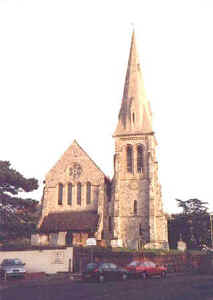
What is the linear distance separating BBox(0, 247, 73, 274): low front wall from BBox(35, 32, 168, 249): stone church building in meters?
13.7

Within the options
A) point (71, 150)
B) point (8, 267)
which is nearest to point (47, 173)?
point (71, 150)

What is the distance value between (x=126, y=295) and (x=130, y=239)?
3136cm

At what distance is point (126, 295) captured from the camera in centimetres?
1842

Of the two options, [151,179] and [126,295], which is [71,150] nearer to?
[151,179]

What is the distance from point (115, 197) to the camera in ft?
166

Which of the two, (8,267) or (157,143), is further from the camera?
(157,143)

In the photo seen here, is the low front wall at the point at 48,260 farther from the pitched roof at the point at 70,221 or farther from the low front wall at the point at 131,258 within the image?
the pitched roof at the point at 70,221

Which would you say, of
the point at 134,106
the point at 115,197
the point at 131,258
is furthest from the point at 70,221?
the point at 134,106

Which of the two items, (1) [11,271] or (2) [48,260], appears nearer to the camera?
(1) [11,271]

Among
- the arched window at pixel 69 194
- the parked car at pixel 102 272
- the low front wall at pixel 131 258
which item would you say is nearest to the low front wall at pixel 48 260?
the low front wall at pixel 131 258

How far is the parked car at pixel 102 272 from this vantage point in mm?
24812

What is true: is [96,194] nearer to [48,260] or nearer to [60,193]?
[60,193]

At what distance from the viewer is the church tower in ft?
162

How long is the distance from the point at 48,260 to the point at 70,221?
1709cm
